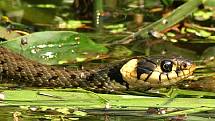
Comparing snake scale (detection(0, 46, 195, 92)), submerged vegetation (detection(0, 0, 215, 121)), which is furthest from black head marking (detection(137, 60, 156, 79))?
submerged vegetation (detection(0, 0, 215, 121))

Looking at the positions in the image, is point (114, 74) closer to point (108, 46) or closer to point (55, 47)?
point (55, 47)

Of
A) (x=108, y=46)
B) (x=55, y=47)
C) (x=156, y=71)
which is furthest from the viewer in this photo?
(x=108, y=46)

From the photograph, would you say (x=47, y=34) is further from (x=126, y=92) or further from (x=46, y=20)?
(x=46, y=20)

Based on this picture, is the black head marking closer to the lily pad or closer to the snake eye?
the snake eye

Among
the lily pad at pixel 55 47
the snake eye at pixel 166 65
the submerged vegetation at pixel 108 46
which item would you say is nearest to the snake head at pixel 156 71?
the snake eye at pixel 166 65

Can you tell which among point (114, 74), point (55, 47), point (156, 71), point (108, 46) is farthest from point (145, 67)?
point (108, 46)

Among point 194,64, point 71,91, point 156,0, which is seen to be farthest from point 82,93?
point 156,0

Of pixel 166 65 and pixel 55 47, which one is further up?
pixel 55 47
